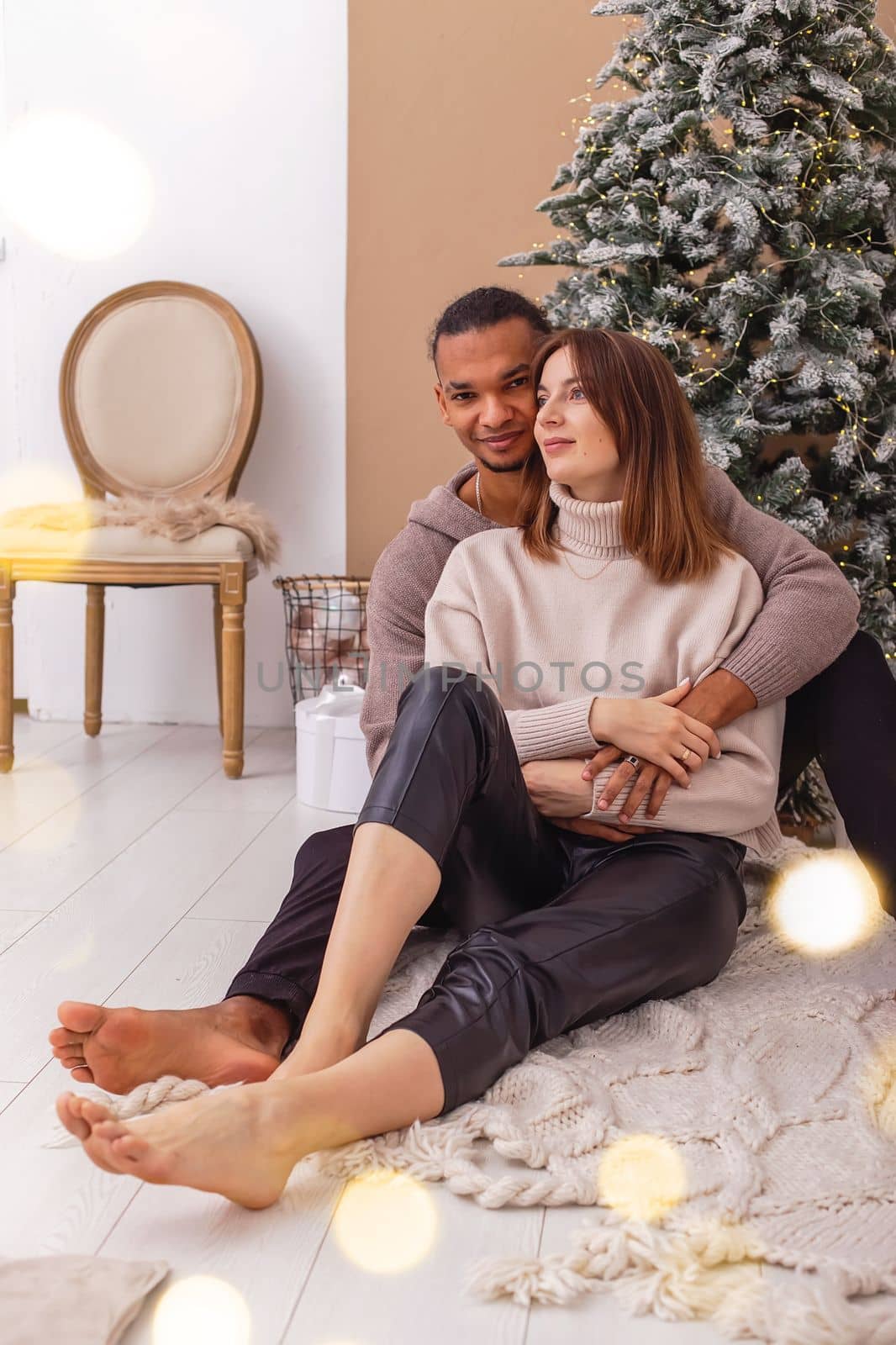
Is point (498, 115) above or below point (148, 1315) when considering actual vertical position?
above

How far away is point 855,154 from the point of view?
1963mm

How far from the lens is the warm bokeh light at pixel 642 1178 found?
996 millimetres

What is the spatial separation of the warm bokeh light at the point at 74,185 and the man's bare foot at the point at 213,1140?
252 centimetres

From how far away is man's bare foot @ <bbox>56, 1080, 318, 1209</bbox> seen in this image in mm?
899

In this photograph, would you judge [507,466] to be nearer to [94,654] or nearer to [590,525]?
[590,525]

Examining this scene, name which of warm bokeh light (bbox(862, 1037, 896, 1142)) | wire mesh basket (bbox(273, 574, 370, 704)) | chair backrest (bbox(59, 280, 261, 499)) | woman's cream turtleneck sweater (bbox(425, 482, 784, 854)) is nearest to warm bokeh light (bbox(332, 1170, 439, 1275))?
warm bokeh light (bbox(862, 1037, 896, 1142))

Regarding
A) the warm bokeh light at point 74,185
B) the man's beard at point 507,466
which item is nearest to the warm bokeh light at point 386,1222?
the man's beard at point 507,466

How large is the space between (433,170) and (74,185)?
90 centimetres

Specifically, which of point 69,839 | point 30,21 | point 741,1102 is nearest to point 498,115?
point 30,21

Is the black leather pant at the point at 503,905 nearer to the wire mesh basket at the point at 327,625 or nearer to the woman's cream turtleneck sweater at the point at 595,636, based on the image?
the woman's cream turtleneck sweater at the point at 595,636

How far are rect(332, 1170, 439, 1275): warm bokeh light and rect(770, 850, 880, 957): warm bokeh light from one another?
2.49ft

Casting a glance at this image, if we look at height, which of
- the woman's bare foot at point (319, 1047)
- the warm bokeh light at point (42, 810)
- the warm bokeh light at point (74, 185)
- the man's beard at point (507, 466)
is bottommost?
the warm bokeh light at point (42, 810)

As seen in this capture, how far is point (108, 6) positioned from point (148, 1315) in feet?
9.67

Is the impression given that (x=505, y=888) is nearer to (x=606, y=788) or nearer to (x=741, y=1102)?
(x=606, y=788)
